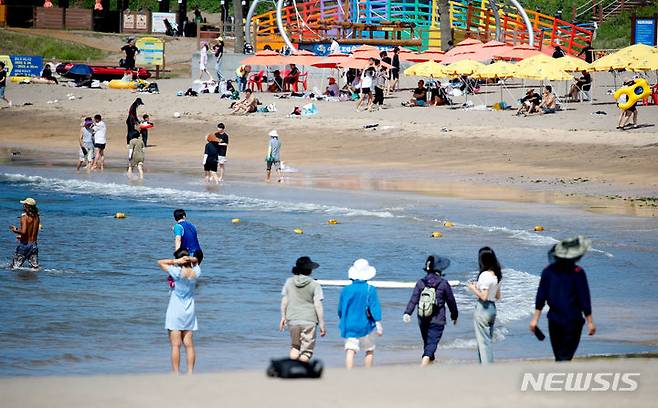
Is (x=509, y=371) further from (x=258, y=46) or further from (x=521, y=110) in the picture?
(x=258, y=46)

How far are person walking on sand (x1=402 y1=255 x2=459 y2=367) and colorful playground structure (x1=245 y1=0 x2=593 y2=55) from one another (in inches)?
1450

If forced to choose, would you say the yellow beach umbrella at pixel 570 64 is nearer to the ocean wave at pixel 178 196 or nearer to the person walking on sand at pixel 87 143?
the ocean wave at pixel 178 196

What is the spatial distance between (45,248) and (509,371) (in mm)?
13237

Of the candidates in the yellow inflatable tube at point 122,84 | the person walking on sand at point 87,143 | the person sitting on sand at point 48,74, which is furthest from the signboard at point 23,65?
the person walking on sand at point 87,143

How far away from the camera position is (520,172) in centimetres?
3069

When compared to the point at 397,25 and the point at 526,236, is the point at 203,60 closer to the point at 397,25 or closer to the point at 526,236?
the point at 397,25

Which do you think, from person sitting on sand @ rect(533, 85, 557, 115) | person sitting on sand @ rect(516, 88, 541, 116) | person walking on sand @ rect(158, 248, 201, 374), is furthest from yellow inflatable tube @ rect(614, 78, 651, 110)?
person walking on sand @ rect(158, 248, 201, 374)

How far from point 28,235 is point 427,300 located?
7985mm

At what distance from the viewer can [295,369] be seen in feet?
28.2

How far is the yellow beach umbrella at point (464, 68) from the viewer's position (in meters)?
38.4

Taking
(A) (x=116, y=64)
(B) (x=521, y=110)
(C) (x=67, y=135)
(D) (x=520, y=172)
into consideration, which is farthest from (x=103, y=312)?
(A) (x=116, y=64)

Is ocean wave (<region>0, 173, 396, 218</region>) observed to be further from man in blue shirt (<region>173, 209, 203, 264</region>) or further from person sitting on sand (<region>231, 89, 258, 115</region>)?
person sitting on sand (<region>231, 89, 258, 115</region>)

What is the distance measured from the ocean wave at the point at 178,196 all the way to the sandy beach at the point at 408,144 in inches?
113

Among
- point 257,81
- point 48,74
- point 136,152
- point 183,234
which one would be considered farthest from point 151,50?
point 183,234
